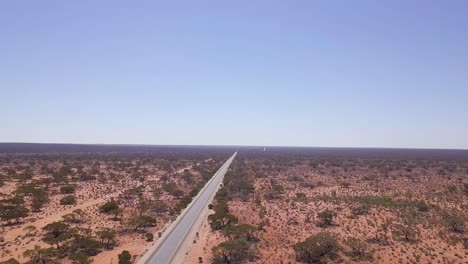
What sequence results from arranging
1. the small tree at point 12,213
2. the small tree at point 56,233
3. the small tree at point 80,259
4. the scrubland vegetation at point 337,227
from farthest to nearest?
the small tree at point 12,213, the small tree at point 56,233, the scrubland vegetation at point 337,227, the small tree at point 80,259

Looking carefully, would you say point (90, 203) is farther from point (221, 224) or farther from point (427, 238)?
point (427, 238)

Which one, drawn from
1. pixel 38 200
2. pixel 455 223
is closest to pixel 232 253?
pixel 455 223

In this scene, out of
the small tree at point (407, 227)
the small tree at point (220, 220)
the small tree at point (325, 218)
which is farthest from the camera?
the small tree at point (325, 218)

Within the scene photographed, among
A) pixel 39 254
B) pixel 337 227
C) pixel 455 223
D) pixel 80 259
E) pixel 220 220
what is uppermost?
pixel 455 223

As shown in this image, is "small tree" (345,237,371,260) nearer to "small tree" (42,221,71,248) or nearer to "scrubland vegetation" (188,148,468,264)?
"scrubland vegetation" (188,148,468,264)

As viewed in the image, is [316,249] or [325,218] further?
[325,218]

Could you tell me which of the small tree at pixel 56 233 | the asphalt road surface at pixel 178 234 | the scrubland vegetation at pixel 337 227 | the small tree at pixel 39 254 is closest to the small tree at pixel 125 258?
the asphalt road surface at pixel 178 234

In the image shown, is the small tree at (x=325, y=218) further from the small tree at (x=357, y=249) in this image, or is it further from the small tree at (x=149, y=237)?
the small tree at (x=149, y=237)

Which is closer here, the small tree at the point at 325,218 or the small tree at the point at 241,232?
the small tree at the point at 241,232

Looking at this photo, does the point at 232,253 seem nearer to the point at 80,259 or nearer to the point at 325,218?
the point at 80,259
